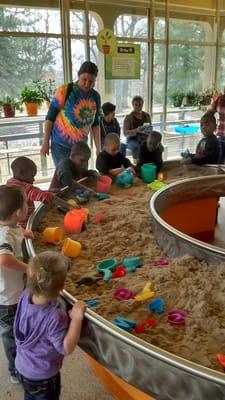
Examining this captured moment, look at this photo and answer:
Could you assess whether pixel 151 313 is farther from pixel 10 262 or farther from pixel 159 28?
pixel 159 28

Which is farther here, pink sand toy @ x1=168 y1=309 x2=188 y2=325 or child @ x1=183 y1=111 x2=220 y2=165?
child @ x1=183 y1=111 x2=220 y2=165

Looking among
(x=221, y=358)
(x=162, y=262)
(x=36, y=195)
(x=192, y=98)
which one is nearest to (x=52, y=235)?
(x=36, y=195)

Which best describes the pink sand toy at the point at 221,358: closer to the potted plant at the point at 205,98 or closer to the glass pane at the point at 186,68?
the glass pane at the point at 186,68

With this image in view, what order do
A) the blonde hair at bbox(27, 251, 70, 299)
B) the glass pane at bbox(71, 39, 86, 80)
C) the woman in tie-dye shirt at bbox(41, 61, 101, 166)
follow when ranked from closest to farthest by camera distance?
the blonde hair at bbox(27, 251, 70, 299), the woman in tie-dye shirt at bbox(41, 61, 101, 166), the glass pane at bbox(71, 39, 86, 80)

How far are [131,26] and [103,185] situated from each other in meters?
4.49

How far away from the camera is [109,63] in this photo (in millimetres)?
6148

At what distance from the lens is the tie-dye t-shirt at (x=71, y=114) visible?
3070 mm

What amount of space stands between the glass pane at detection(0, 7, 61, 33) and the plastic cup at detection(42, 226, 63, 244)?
4.35 meters

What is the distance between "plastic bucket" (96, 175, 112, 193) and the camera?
2.89 m

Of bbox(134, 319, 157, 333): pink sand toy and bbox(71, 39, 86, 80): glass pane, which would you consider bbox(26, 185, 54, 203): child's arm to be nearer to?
bbox(134, 319, 157, 333): pink sand toy

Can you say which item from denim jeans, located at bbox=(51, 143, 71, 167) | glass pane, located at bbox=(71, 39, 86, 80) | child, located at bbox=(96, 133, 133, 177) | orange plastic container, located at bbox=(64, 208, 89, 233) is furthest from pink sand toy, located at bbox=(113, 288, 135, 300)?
glass pane, located at bbox=(71, 39, 86, 80)

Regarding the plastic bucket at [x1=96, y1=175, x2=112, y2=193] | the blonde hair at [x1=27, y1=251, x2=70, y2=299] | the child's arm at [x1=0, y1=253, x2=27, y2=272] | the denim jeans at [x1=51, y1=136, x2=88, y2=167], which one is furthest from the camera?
the denim jeans at [x1=51, y1=136, x2=88, y2=167]

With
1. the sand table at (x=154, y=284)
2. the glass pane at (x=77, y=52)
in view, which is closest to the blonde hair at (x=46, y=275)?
the sand table at (x=154, y=284)

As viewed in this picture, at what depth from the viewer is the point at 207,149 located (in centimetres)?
374
